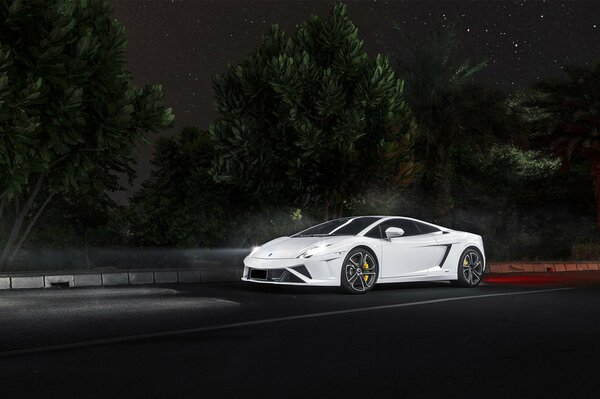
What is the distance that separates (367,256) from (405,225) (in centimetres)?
150

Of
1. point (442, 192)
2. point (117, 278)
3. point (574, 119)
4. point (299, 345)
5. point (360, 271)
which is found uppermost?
point (574, 119)

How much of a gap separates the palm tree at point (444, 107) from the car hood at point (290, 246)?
1114 centimetres

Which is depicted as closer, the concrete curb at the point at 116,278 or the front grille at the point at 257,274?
the front grille at the point at 257,274

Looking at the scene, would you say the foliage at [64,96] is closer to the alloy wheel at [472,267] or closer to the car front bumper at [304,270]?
the car front bumper at [304,270]

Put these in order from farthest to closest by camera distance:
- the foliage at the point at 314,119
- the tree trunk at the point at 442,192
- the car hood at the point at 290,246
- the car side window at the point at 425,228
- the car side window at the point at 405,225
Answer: the tree trunk at the point at 442,192 < the foliage at the point at 314,119 < the car side window at the point at 425,228 < the car side window at the point at 405,225 < the car hood at the point at 290,246

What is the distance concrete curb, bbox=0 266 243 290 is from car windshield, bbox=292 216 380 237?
3452 millimetres

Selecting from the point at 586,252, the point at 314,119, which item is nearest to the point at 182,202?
the point at 314,119

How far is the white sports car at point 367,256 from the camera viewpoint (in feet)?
41.1

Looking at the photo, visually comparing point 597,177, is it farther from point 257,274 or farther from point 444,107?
point 257,274

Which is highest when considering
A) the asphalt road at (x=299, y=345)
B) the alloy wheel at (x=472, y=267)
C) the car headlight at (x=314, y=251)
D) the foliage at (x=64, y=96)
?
the foliage at (x=64, y=96)

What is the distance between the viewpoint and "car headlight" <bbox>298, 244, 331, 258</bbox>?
41.0 feet

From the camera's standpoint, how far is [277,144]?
20156mm

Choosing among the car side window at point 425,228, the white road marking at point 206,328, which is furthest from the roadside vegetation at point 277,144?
the white road marking at point 206,328

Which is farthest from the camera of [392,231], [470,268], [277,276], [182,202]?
[182,202]
